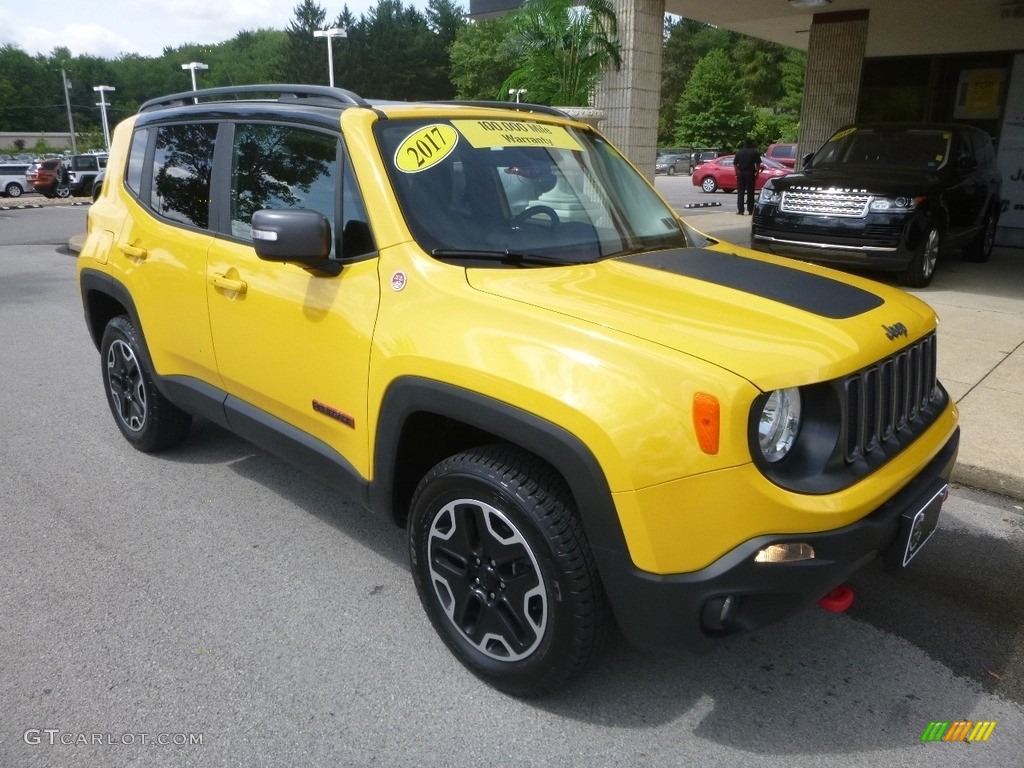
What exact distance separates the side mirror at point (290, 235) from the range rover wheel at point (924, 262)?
793 centimetres

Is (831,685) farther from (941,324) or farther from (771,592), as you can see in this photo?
(941,324)

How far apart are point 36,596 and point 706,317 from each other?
2.81 metres

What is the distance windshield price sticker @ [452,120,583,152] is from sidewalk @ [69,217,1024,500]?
277cm

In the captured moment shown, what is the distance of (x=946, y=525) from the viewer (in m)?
3.99

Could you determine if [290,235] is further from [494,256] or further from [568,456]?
[568,456]

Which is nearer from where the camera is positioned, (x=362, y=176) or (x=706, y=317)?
(x=706, y=317)

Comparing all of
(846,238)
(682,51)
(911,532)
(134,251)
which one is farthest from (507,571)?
(682,51)

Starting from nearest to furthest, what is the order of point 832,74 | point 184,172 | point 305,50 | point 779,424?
point 779,424, point 184,172, point 832,74, point 305,50

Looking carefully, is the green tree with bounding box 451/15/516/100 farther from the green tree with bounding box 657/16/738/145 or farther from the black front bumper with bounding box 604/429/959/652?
the black front bumper with bounding box 604/429/959/652

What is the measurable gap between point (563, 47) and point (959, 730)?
9.15 metres

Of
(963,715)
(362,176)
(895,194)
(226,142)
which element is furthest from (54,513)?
(895,194)

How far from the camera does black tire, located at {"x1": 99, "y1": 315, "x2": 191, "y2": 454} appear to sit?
14.6ft

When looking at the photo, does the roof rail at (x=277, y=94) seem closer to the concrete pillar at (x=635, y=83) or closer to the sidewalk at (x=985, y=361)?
the sidewalk at (x=985, y=361)

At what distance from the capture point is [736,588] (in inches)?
86.0
